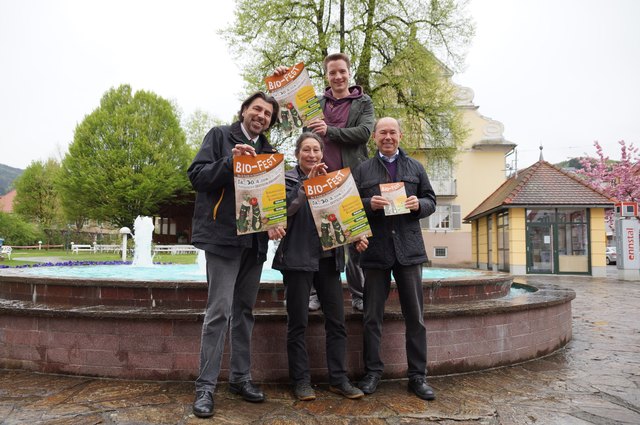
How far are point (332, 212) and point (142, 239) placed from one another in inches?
493

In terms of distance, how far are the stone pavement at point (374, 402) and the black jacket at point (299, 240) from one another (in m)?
0.95

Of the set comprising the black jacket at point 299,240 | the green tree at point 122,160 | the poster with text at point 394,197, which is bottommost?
the black jacket at point 299,240

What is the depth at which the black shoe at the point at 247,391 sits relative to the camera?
10.0 feet

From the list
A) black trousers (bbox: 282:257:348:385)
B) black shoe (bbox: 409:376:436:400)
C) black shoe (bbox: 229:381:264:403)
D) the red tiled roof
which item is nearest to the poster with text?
black trousers (bbox: 282:257:348:385)

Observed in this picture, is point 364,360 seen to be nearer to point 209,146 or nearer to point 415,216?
point 415,216

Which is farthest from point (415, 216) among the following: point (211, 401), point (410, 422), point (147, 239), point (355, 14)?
point (355, 14)

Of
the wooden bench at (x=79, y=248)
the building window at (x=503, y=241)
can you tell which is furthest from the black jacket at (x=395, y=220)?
the wooden bench at (x=79, y=248)

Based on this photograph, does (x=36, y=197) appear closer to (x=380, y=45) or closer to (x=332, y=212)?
(x=380, y=45)

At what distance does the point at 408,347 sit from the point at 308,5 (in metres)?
17.3

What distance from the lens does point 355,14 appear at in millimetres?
17812

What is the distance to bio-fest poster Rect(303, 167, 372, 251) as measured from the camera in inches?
119

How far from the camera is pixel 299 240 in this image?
3205mm

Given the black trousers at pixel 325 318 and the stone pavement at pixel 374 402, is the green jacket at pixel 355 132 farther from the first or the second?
the stone pavement at pixel 374 402

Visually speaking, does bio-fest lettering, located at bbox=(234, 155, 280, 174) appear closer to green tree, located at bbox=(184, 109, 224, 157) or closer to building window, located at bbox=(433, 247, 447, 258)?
building window, located at bbox=(433, 247, 447, 258)
